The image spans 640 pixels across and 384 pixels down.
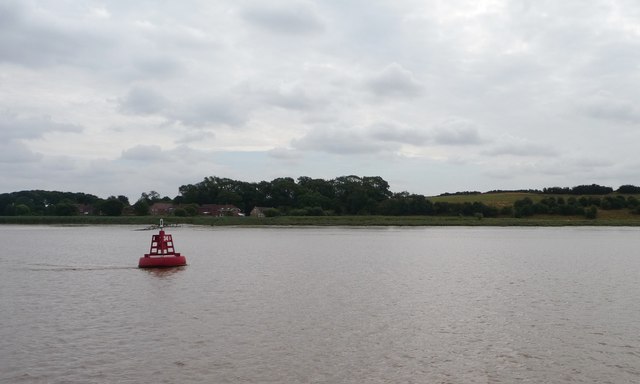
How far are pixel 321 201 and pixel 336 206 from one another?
14.1ft

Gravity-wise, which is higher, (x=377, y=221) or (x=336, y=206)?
(x=336, y=206)

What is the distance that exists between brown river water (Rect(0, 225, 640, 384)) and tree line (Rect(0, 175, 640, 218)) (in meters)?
96.7

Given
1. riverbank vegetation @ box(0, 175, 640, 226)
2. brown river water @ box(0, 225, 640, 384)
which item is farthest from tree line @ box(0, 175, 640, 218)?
brown river water @ box(0, 225, 640, 384)

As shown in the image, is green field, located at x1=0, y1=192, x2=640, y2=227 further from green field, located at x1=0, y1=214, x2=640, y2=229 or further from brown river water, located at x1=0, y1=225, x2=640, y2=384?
brown river water, located at x1=0, y1=225, x2=640, y2=384

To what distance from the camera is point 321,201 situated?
151 metres

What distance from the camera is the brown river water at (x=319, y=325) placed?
11.6 meters

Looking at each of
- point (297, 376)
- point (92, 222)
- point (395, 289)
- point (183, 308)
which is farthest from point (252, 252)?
point (92, 222)

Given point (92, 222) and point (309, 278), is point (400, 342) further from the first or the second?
point (92, 222)

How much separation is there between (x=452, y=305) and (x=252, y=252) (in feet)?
87.4

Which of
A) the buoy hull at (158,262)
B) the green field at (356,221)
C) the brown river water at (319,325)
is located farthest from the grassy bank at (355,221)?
the brown river water at (319,325)

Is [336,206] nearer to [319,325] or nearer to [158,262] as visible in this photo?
[158,262]

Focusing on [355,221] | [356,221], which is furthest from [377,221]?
[355,221]

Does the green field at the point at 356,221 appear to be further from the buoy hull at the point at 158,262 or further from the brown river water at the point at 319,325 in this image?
the brown river water at the point at 319,325

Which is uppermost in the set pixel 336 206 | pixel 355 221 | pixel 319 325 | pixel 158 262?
pixel 336 206
